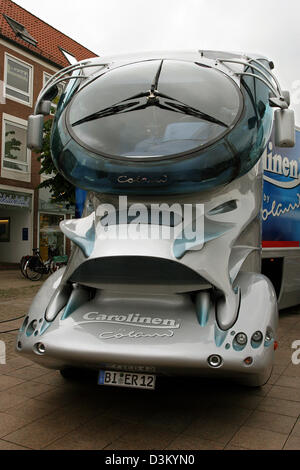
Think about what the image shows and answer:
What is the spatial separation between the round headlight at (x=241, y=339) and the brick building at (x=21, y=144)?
18471mm

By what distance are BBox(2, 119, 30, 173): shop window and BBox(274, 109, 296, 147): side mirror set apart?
59.4 ft

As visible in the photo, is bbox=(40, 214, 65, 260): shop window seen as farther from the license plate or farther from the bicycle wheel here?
Result: the license plate

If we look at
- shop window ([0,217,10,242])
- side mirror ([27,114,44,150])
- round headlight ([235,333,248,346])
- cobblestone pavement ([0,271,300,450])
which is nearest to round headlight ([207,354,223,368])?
round headlight ([235,333,248,346])

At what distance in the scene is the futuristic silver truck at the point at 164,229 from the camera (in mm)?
3271

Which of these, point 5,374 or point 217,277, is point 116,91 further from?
point 5,374

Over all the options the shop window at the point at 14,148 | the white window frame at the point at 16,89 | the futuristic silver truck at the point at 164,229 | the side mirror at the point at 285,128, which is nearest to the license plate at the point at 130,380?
the futuristic silver truck at the point at 164,229

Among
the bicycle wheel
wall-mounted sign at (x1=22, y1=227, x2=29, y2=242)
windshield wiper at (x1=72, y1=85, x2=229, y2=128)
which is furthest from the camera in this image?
wall-mounted sign at (x1=22, y1=227, x2=29, y2=242)

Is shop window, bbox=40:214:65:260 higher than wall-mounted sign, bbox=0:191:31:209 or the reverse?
the reverse

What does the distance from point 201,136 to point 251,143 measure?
45cm

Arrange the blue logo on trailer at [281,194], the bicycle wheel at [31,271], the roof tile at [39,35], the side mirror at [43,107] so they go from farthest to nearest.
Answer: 1. the roof tile at [39,35]
2. the bicycle wheel at [31,271]
3. the blue logo on trailer at [281,194]
4. the side mirror at [43,107]

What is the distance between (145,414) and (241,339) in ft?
4.02

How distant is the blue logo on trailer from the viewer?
687 centimetres

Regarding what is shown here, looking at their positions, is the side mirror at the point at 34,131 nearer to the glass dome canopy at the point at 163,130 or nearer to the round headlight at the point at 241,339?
the glass dome canopy at the point at 163,130
